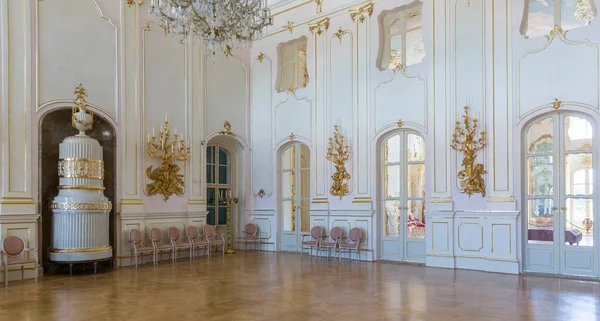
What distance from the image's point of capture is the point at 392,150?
Result: 1005 centimetres

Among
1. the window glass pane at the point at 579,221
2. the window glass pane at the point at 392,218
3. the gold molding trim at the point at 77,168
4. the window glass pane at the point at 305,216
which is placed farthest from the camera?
the window glass pane at the point at 305,216

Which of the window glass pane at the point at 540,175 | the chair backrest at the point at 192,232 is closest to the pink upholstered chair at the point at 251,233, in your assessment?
the chair backrest at the point at 192,232

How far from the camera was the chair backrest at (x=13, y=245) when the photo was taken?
766 centimetres

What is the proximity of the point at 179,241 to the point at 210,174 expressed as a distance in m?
1.94

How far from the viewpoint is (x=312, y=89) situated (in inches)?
443

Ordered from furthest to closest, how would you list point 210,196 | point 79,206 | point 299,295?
point 210,196 → point 79,206 → point 299,295

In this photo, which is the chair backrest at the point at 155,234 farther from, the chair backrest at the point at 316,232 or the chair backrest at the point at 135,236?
the chair backrest at the point at 316,232

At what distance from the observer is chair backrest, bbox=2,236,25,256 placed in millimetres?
7664

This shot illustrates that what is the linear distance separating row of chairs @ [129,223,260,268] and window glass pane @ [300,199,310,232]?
3.81 ft

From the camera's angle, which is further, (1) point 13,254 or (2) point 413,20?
(2) point 413,20

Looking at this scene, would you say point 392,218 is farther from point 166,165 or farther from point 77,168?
point 77,168

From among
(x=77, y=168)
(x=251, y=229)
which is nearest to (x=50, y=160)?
(x=77, y=168)

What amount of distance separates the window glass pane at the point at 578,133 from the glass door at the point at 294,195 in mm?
5357

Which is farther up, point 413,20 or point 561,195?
point 413,20
